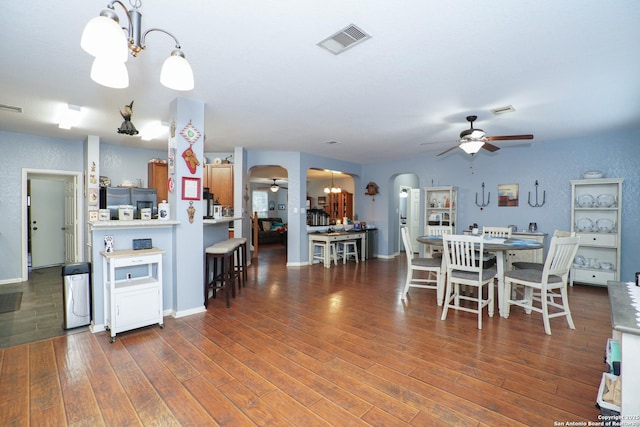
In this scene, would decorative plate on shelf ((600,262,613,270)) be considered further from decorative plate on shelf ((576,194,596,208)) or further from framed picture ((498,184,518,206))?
framed picture ((498,184,518,206))

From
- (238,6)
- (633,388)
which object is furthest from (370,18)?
(633,388)

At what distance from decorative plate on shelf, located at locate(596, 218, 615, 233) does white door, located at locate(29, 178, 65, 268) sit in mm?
10126

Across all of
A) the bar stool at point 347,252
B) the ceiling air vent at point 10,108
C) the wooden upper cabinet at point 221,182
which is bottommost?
the bar stool at point 347,252

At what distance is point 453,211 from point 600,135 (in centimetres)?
260

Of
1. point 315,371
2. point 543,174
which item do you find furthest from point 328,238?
point 543,174

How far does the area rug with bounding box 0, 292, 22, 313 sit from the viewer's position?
3.58 m

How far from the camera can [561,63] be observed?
2463 mm

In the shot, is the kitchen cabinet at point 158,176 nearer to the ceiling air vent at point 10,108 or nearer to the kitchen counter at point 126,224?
the ceiling air vent at point 10,108

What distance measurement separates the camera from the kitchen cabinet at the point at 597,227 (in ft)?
14.9

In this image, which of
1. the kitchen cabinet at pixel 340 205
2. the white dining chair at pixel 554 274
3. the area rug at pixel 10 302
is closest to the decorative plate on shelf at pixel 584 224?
the white dining chair at pixel 554 274

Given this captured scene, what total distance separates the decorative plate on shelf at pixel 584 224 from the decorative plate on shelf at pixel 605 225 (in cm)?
10

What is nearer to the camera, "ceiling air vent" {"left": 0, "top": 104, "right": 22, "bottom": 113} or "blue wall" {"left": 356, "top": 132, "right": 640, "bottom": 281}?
"ceiling air vent" {"left": 0, "top": 104, "right": 22, "bottom": 113}

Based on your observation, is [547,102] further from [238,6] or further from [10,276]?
[10,276]

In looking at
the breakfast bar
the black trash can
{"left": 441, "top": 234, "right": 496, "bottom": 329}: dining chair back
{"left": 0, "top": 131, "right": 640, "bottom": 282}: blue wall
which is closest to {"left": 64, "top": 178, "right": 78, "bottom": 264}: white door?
{"left": 0, "top": 131, "right": 640, "bottom": 282}: blue wall
